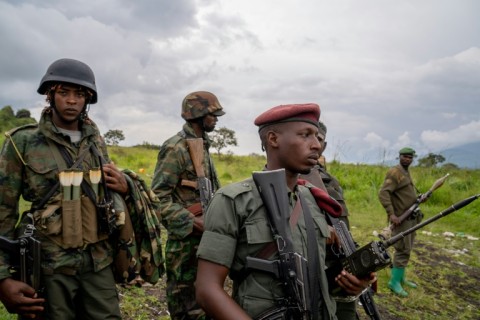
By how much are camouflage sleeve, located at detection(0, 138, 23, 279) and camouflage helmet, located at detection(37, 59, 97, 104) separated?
15.8 inches

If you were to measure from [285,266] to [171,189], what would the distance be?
1.83m

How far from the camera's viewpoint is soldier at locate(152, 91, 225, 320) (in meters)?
3.32

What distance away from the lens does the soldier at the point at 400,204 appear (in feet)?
19.5

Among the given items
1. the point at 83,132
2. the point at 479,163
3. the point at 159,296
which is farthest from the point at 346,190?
the point at 83,132

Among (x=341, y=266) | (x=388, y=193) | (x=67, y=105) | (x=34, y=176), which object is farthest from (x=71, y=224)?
(x=388, y=193)

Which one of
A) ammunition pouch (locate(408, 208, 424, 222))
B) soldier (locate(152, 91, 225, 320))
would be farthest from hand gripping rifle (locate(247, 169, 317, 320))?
ammunition pouch (locate(408, 208, 424, 222))

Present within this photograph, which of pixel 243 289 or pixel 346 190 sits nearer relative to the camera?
pixel 243 289

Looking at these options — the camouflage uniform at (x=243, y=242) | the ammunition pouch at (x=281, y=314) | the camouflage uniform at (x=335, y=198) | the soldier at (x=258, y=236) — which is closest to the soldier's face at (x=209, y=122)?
the camouflage uniform at (x=335, y=198)

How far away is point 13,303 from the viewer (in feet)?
7.20

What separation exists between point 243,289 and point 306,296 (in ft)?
0.94

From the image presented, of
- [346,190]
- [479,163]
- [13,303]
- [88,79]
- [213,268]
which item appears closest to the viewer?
[213,268]

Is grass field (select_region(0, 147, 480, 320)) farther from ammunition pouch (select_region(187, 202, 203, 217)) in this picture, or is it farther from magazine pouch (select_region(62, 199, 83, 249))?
magazine pouch (select_region(62, 199, 83, 249))

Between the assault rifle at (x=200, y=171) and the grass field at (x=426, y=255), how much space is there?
1.51 metres

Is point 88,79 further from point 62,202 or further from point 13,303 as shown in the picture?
point 13,303
